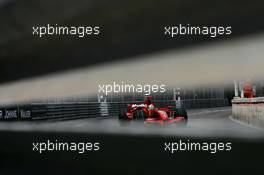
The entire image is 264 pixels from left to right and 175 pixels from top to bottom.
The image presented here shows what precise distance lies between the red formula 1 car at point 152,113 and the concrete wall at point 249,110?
0.60 ft

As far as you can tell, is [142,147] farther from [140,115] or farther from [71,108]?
[71,108]

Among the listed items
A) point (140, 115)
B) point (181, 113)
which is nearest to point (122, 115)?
point (140, 115)

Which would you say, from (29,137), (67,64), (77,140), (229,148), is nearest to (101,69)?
(67,64)

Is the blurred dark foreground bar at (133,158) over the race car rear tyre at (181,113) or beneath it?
beneath

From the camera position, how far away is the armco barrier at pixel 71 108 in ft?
4.73

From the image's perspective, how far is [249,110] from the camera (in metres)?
1.34

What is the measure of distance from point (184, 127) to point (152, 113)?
0.13 metres

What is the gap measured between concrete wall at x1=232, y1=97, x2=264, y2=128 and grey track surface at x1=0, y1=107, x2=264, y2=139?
0.02m

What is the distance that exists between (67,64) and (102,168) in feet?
1.47

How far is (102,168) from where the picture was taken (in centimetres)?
154

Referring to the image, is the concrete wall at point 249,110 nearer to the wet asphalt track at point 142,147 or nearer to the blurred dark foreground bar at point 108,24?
the wet asphalt track at point 142,147

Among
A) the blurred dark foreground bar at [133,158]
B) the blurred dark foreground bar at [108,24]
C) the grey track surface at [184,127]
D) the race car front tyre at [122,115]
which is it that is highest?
the blurred dark foreground bar at [108,24]

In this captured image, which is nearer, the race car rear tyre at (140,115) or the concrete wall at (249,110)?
the concrete wall at (249,110)

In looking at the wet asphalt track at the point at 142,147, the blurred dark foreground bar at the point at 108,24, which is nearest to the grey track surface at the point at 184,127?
the wet asphalt track at the point at 142,147
